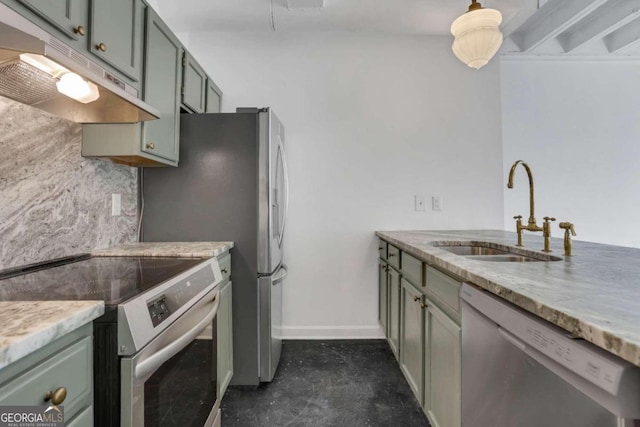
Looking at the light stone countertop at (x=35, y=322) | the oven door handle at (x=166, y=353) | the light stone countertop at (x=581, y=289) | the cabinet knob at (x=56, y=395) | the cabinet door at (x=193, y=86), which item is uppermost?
the cabinet door at (x=193, y=86)

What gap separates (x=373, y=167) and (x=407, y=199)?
0.41m

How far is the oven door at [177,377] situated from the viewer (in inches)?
30.8

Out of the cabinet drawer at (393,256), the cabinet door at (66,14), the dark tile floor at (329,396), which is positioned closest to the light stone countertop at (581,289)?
A: the cabinet drawer at (393,256)

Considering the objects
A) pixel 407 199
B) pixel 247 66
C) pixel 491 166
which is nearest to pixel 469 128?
pixel 491 166

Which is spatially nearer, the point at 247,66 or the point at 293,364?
the point at 293,364

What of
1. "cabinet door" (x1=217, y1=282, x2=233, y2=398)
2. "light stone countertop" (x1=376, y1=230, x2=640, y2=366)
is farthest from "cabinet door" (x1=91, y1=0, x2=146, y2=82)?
"light stone countertop" (x1=376, y1=230, x2=640, y2=366)

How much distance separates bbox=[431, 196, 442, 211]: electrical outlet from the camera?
8.48ft

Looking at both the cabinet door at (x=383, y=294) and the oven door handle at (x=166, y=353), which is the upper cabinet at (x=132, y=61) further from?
the cabinet door at (x=383, y=294)

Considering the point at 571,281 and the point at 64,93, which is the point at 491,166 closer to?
the point at 571,281

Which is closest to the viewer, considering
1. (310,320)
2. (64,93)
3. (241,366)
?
(64,93)

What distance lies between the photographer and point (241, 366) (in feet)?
6.02

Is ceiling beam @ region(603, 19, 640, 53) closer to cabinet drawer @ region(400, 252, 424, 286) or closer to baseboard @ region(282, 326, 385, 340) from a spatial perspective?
cabinet drawer @ region(400, 252, 424, 286)

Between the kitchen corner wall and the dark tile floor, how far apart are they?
122 cm

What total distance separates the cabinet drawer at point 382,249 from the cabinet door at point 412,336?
50 cm
